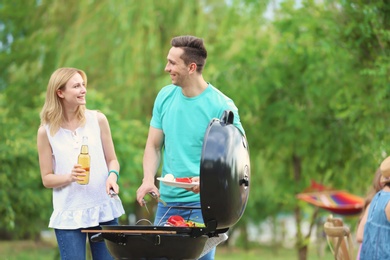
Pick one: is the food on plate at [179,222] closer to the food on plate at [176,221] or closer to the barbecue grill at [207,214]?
the food on plate at [176,221]

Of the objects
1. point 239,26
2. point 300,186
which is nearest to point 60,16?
point 239,26

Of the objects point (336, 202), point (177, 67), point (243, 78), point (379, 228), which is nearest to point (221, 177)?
point (177, 67)

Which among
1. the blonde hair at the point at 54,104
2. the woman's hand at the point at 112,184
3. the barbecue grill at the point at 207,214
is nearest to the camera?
the barbecue grill at the point at 207,214

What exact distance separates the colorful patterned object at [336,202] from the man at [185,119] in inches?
276

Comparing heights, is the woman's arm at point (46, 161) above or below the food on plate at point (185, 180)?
above

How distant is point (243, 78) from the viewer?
1301cm

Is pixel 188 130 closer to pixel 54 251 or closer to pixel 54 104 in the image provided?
pixel 54 104

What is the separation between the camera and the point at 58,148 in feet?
13.9

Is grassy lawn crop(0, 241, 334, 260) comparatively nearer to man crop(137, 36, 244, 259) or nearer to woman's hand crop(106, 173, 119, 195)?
man crop(137, 36, 244, 259)

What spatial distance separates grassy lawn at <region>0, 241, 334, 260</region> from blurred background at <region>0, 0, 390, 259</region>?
1934mm

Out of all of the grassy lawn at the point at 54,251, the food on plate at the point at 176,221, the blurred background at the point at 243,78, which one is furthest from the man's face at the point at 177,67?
the grassy lawn at the point at 54,251

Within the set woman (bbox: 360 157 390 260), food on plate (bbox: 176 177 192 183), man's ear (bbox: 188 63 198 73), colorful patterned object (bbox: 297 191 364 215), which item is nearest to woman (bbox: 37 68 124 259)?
food on plate (bbox: 176 177 192 183)

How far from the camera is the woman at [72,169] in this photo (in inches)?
163

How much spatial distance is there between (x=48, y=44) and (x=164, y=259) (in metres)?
12.7
